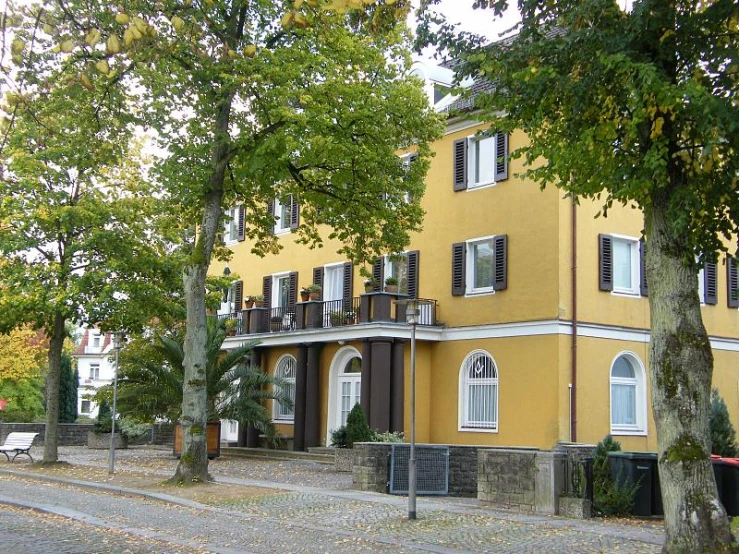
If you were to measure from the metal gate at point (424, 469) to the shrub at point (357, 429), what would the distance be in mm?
6137

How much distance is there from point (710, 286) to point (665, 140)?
19.3m

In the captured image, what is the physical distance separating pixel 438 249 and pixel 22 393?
3186 centimetres

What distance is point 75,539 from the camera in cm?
1189

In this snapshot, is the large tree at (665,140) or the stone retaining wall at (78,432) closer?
the large tree at (665,140)

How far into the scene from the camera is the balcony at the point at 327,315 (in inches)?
1103

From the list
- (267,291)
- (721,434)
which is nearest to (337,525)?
(721,434)

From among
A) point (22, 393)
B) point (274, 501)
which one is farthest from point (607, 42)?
point (22, 393)

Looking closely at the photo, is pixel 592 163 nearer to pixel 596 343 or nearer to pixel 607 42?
pixel 607 42

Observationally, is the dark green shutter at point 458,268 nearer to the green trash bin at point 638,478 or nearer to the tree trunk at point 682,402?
the green trash bin at point 638,478

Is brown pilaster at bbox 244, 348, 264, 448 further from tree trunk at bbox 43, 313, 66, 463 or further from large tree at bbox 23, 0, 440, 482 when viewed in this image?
large tree at bbox 23, 0, 440, 482

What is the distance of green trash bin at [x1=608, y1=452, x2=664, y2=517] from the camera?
14.9 metres

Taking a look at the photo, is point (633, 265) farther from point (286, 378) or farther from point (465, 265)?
point (286, 378)

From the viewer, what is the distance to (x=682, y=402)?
9914 millimetres

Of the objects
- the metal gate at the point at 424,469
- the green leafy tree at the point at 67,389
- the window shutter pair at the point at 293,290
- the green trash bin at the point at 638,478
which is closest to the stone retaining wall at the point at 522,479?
the green trash bin at the point at 638,478
